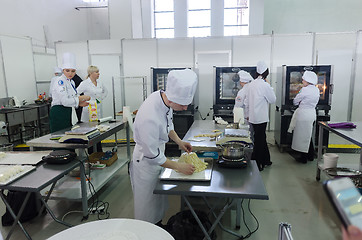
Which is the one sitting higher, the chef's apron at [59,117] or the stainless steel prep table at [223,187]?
the chef's apron at [59,117]

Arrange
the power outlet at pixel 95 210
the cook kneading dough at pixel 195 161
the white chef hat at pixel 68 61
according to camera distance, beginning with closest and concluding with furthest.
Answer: the cook kneading dough at pixel 195 161, the power outlet at pixel 95 210, the white chef hat at pixel 68 61

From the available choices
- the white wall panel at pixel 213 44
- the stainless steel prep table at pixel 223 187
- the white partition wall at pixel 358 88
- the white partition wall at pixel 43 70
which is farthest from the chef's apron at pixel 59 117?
the white partition wall at pixel 358 88

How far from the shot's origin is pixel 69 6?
9.70m

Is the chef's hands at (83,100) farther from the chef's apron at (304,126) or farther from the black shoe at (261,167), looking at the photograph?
the chef's apron at (304,126)

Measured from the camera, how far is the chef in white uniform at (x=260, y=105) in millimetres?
4051

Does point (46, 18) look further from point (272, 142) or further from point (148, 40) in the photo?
point (272, 142)

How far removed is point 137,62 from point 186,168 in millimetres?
5418

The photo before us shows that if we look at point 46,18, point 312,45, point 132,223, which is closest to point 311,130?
point 312,45

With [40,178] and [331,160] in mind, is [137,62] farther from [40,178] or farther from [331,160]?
[40,178]

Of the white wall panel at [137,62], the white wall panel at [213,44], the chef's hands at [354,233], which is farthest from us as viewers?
the white wall panel at [137,62]

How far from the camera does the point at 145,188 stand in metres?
2.10

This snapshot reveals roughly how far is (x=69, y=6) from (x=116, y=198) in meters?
8.69

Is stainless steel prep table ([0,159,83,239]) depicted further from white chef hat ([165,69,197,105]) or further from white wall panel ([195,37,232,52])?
white wall panel ([195,37,232,52])

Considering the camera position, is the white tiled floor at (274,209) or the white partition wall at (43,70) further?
the white partition wall at (43,70)
